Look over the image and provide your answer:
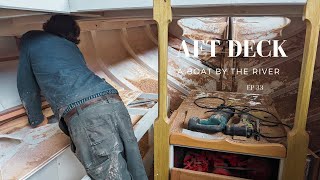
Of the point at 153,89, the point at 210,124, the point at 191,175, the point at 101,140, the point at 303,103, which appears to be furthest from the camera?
the point at 153,89

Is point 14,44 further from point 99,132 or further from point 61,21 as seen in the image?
point 99,132

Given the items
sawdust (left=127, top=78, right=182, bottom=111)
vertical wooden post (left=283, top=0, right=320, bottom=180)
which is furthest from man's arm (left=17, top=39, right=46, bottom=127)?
vertical wooden post (left=283, top=0, right=320, bottom=180)

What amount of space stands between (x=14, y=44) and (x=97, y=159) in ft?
3.58

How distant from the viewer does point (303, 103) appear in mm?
1035

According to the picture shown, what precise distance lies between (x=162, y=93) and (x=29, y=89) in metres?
0.80

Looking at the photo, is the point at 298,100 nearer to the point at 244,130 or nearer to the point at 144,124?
the point at 244,130

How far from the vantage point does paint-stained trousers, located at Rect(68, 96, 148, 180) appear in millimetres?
1187

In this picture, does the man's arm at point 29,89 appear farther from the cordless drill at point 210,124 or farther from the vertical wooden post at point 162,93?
the cordless drill at point 210,124

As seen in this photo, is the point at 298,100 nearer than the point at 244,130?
Yes

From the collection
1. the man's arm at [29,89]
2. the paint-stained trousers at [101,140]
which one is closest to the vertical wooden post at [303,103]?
the paint-stained trousers at [101,140]

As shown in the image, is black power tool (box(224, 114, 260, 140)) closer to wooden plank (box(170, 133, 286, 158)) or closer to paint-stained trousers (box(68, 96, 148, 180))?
wooden plank (box(170, 133, 286, 158))

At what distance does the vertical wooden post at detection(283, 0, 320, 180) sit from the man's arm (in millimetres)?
1366

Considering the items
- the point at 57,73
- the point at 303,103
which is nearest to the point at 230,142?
the point at 303,103

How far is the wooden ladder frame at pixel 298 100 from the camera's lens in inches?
37.9
